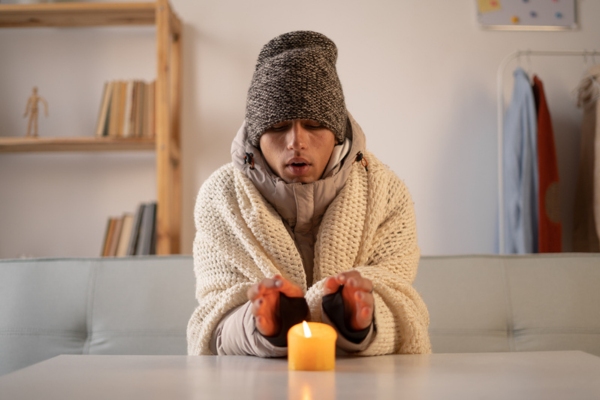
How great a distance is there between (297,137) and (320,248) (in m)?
0.21

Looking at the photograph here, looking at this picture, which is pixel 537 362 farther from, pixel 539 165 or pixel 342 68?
pixel 342 68

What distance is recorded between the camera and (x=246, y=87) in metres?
2.69

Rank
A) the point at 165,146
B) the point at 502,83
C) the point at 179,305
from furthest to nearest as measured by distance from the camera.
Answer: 1. the point at 502,83
2. the point at 165,146
3. the point at 179,305

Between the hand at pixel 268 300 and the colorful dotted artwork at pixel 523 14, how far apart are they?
7.18ft

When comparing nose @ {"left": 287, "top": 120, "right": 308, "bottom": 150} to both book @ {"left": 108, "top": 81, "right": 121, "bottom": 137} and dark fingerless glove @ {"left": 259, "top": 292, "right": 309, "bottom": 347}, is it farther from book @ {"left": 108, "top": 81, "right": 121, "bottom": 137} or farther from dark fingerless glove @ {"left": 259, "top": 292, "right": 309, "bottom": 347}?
book @ {"left": 108, "top": 81, "right": 121, "bottom": 137}

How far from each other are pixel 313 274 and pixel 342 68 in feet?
5.44

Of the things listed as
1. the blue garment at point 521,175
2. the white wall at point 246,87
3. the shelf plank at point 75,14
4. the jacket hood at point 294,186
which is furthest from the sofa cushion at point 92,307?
the blue garment at point 521,175

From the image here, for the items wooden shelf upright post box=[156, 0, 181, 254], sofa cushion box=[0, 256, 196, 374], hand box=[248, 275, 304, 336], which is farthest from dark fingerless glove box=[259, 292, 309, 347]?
wooden shelf upright post box=[156, 0, 181, 254]

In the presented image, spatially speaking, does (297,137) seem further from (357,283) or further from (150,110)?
(150,110)

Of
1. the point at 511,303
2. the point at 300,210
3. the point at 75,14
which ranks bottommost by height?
the point at 511,303

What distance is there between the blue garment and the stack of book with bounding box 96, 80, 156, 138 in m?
1.42

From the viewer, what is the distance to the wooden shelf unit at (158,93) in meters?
2.37

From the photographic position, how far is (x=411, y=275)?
1.21 m

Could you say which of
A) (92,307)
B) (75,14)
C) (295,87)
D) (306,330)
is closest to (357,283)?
(306,330)
